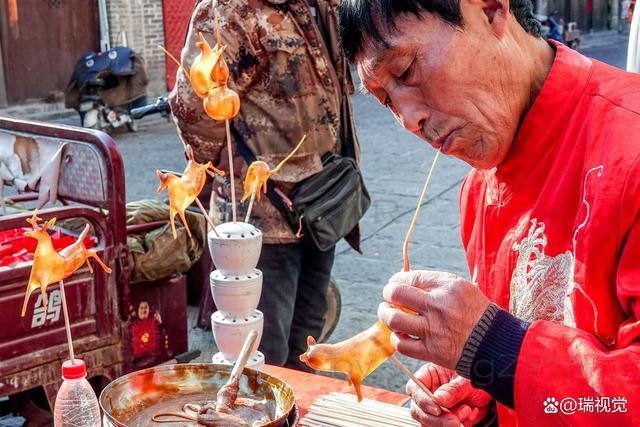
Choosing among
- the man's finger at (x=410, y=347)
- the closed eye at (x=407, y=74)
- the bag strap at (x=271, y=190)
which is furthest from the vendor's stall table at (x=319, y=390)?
the bag strap at (x=271, y=190)

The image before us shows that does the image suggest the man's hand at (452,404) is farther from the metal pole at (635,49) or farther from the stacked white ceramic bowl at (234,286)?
the metal pole at (635,49)

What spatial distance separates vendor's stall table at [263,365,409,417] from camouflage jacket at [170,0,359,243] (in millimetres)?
1051

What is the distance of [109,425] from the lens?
1541 mm

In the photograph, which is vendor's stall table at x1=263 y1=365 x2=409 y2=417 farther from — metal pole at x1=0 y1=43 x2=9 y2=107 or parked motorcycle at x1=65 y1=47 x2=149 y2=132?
metal pole at x1=0 y1=43 x2=9 y2=107

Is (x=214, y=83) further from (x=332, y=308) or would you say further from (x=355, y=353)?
(x=332, y=308)

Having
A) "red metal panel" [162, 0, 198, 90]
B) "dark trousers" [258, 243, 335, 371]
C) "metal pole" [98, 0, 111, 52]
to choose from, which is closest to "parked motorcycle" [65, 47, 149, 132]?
"metal pole" [98, 0, 111, 52]

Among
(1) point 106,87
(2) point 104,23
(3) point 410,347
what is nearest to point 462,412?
(3) point 410,347

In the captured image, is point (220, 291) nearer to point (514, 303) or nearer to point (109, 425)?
point (109, 425)

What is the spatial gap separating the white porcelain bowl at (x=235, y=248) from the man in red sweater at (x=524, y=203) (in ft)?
2.07

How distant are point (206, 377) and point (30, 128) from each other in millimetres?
2085

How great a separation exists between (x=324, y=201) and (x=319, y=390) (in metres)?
1.21

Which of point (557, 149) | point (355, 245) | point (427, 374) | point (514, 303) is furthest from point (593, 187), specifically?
point (355, 245)

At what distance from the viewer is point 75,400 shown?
1600 millimetres

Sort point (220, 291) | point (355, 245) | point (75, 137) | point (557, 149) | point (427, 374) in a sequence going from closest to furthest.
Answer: point (557, 149) < point (427, 374) < point (220, 291) < point (75, 137) < point (355, 245)
